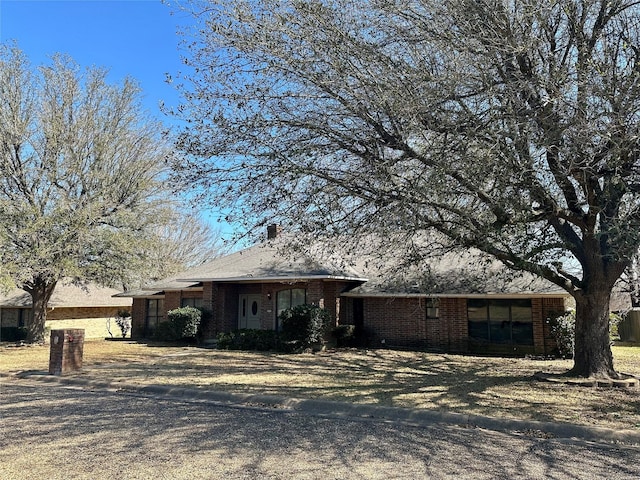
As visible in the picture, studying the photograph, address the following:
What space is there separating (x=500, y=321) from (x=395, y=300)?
390cm

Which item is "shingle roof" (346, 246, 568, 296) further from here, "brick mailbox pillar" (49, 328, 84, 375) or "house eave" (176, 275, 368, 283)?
"brick mailbox pillar" (49, 328, 84, 375)

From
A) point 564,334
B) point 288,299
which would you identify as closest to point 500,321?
point 564,334

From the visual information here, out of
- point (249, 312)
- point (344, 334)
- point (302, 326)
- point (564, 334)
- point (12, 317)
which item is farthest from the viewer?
point (12, 317)

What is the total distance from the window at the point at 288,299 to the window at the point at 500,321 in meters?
6.52

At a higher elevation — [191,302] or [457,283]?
[457,283]

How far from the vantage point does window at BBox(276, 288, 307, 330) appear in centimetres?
2009

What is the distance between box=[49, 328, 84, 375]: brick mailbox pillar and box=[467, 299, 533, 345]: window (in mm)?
12742

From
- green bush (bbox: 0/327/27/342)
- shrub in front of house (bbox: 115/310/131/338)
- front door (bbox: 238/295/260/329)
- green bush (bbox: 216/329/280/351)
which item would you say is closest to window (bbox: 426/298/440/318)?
green bush (bbox: 216/329/280/351)

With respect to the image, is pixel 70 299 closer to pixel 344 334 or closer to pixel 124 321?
pixel 124 321

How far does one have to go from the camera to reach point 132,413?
25.7 feet

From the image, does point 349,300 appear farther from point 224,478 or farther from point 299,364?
point 224,478

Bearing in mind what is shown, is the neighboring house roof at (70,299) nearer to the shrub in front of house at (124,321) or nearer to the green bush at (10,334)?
the shrub in front of house at (124,321)

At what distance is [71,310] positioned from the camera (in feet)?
99.9

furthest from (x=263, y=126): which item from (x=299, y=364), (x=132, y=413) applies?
(x=299, y=364)
